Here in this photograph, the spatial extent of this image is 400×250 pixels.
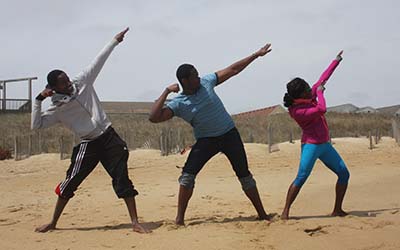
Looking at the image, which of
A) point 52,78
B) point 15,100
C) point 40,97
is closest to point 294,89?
point 52,78

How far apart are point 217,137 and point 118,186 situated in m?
1.23

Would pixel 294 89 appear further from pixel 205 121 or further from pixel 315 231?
pixel 315 231

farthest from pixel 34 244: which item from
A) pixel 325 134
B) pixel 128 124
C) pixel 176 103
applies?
pixel 128 124

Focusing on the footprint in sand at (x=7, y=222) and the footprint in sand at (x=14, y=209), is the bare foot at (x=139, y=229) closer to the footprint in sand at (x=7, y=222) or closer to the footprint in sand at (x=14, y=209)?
the footprint in sand at (x=7, y=222)

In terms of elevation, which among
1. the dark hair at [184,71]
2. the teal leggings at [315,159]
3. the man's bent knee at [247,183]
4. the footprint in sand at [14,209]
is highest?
the dark hair at [184,71]

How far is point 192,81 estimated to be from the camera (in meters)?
5.66

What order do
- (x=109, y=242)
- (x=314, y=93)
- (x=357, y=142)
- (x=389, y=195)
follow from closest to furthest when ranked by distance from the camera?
1. (x=109, y=242)
2. (x=314, y=93)
3. (x=389, y=195)
4. (x=357, y=142)

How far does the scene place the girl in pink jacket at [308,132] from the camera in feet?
19.3

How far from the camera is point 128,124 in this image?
31172 millimetres

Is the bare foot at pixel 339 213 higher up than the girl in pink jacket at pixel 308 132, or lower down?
lower down

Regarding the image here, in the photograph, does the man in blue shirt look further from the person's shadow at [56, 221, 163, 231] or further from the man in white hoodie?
the man in white hoodie

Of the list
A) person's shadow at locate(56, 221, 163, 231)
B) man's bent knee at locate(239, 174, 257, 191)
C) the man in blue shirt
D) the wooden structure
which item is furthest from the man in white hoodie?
the wooden structure

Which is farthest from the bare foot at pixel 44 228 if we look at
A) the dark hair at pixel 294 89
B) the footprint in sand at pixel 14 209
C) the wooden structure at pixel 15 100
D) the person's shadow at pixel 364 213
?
the wooden structure at pixel 15 100

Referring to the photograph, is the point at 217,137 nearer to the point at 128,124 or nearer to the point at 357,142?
the point at 357,142
